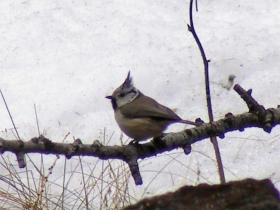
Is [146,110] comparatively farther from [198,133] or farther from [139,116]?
[198,133]

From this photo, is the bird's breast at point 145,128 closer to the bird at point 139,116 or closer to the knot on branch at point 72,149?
the bird at point 139,116

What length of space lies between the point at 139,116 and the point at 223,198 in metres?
1.75

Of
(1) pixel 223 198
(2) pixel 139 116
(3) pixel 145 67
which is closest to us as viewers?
(1) pixel 223 198

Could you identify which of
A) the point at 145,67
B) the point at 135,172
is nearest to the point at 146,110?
the point at 135,172

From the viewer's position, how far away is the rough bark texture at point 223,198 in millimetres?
2500

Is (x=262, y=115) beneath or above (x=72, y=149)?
above

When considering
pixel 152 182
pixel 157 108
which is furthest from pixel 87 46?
pixel 157 108

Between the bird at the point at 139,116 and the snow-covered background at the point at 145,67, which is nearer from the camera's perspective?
the bird at the point at 139,116

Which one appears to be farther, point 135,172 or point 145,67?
point 145,67

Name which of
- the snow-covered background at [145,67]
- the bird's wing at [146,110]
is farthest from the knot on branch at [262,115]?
the snow-covered background at [145,67]

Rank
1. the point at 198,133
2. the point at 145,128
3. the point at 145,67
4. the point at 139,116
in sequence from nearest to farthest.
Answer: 1. the point at 198,133
2. the point at 145,128
3. the point at 139,116
4. the point at 145,67

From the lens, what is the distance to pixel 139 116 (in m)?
4.24

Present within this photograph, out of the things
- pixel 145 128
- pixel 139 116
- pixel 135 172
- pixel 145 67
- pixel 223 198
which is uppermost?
pixel 145 67

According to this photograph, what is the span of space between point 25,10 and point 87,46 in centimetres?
85
